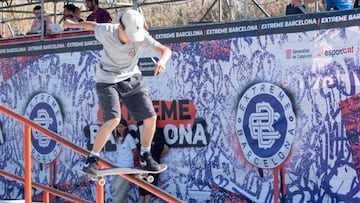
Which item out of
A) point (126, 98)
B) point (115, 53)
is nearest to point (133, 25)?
point (115, 53)

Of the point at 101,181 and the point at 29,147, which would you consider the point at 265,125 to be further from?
the point at 29,147

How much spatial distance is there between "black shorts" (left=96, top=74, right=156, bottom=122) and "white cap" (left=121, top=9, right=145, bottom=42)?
1.68 ft

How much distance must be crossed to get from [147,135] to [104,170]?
600 millimetres

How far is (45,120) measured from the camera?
543 inches

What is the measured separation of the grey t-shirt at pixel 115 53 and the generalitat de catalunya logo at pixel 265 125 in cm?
333

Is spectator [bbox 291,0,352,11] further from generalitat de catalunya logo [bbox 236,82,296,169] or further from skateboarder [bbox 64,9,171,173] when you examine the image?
skateboarder [bbox 64,9,171,173]

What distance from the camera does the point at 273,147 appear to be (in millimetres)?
10969

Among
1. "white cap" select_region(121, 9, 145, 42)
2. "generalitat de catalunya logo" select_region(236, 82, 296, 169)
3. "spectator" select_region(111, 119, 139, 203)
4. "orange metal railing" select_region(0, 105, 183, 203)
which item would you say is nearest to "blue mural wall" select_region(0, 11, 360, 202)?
"generalitat de catalunya logo" select_region(236, 82, 296, 169)

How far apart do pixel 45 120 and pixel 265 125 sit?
14.2 feet

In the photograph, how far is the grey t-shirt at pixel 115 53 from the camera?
793 cm

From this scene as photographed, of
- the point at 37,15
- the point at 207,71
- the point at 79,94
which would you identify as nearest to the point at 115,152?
the point at 79,94

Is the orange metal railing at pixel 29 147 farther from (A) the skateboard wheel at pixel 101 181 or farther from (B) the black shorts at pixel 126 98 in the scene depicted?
(B) the black shorts at pixel 126 98

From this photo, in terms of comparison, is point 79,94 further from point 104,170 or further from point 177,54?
point 104,170

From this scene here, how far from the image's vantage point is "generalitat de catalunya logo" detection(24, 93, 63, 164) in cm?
1355
